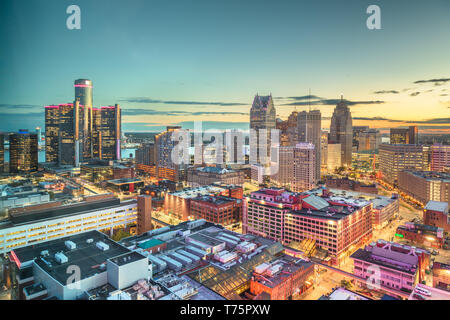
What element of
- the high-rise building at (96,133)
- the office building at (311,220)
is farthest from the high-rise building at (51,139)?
the office building at (311,220)

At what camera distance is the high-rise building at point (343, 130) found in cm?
3511

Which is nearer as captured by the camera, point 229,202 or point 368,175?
point 229,202

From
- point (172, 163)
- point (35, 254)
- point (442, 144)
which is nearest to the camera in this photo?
point (35, 254)

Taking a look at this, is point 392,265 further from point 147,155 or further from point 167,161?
point 147,155

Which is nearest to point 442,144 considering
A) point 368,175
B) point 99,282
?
point 368,175

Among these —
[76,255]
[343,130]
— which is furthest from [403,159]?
[76,255]

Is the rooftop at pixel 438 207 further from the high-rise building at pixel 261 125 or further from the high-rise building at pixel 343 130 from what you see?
the high-rise building at pixel 343 130

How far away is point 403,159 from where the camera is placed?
2270 centimetres

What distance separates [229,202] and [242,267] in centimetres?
669

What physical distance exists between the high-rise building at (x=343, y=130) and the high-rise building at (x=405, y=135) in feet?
19.1

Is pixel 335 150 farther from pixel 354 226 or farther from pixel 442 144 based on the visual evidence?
pixel 354 226

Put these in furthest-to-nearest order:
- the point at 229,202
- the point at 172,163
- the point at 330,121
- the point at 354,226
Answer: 1. the point at 330,121
2. the point at 172,163
3. the point at 229,202
4. the point at 354,226

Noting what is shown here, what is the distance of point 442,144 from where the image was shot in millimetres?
21391

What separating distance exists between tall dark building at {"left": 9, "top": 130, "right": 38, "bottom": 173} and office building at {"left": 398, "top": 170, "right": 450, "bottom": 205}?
29.4 metres
